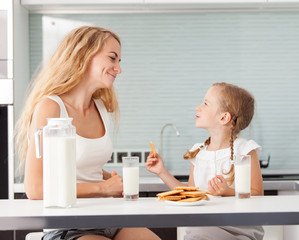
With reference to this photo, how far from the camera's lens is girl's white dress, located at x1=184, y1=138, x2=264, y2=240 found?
1.82 m

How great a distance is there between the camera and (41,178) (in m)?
1.61

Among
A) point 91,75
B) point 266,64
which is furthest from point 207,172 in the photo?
point 266,64

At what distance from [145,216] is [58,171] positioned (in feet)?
0.99

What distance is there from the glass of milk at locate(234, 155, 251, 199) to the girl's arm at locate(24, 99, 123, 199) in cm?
40

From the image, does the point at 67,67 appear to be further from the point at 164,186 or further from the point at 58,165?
the point at 164,186

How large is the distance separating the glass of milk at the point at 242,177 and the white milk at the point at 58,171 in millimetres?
568

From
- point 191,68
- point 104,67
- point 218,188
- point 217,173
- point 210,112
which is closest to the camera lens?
point 218,188

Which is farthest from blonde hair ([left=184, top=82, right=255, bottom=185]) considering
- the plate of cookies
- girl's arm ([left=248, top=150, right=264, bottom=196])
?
the plate of cookies

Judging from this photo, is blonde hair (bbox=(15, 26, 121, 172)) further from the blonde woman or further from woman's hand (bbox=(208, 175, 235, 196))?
woman's hand (bbox=(208, 175, 235, 196))

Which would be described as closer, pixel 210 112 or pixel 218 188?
pixel 218 188

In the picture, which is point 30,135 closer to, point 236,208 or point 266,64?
point 236,208

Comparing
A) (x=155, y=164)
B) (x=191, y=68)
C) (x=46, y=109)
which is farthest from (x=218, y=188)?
(x=191, y=68)

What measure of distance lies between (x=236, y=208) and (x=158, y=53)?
2371mm

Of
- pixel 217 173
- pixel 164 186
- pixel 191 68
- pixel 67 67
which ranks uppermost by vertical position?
pixel 191 68
